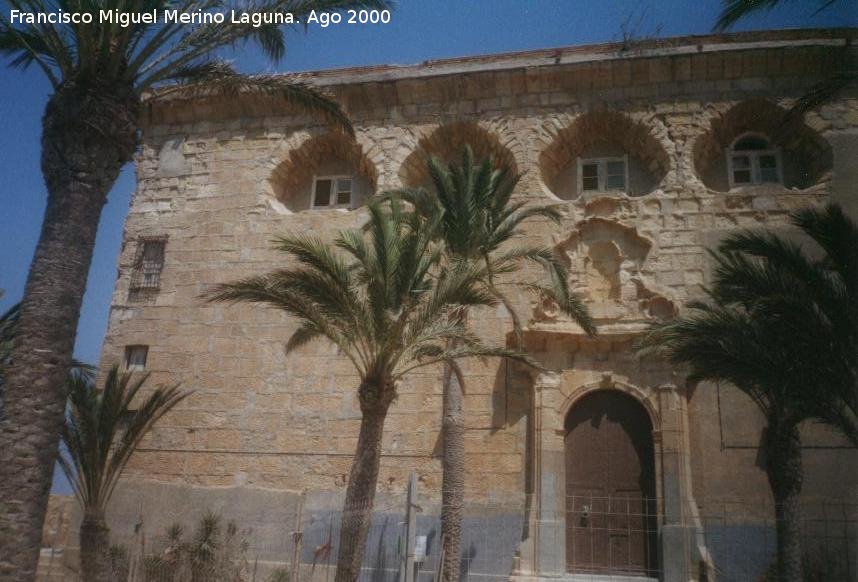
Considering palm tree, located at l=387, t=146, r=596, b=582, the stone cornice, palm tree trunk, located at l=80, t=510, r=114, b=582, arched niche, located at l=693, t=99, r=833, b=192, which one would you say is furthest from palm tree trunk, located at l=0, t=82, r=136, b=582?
arched niche, located at l=693, t=99, r=833, b=192

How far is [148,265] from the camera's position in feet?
49.8

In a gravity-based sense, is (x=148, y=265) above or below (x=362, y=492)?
above

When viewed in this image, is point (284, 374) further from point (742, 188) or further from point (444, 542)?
point (742, 188)

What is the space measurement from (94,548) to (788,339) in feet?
31.2

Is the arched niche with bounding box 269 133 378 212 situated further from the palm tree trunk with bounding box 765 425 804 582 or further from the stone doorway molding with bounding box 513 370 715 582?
the palm tree trunk with bounding box 765 425 804 582

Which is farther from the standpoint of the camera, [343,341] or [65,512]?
[65,512]

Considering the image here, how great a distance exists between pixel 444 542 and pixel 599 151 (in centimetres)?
780

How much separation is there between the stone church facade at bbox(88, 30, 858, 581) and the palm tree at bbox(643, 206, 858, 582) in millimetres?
1980

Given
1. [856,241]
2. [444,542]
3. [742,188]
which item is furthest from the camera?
[742,188]

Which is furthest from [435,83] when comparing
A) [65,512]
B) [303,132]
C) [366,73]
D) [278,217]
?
[65,512]

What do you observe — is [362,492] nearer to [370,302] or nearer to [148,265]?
[370,302]

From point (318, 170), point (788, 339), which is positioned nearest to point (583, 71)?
point (318, 170)

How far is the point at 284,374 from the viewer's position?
13617 mm

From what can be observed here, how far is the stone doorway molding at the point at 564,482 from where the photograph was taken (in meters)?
10.9
